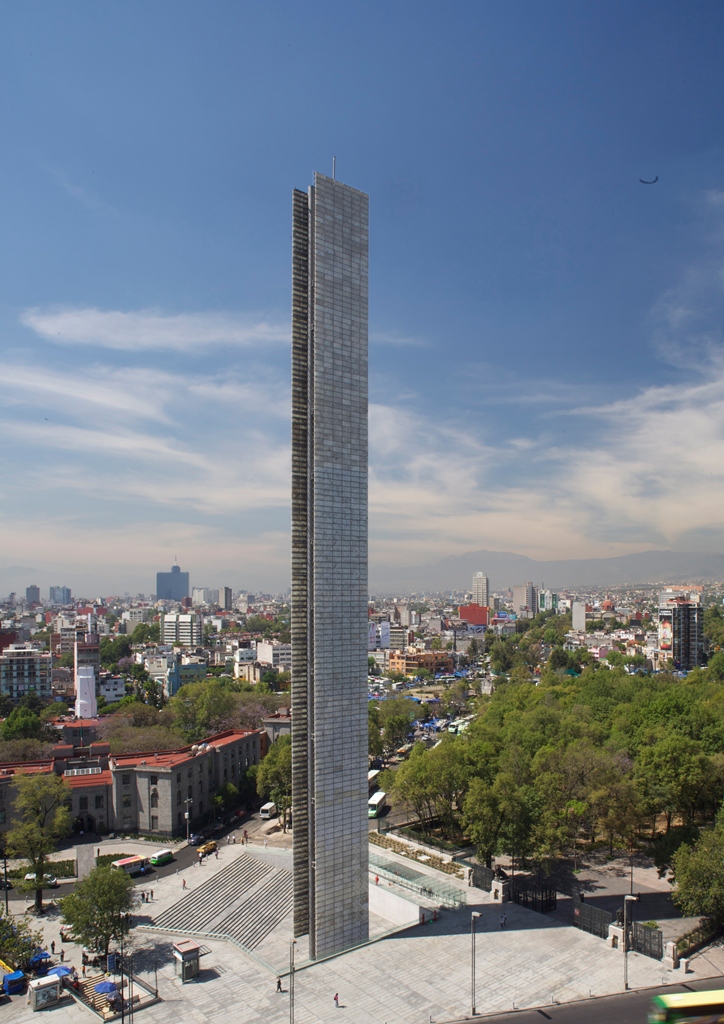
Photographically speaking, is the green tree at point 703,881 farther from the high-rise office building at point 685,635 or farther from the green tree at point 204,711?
the high-rise office building at point 685,635

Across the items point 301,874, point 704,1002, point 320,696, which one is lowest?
point 301,874

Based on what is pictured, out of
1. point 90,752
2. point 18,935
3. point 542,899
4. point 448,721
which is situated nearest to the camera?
point 18,935

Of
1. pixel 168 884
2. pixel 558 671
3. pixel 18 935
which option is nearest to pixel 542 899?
pixel 168 884

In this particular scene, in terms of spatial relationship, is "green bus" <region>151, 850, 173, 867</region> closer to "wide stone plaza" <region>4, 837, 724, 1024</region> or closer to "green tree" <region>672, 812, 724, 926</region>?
"wide stone plaza" <region>4, 837, 724, 1024</region>

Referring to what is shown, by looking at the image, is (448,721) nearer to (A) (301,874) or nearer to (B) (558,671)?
(B) (558,671)

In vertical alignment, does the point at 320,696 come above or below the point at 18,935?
above

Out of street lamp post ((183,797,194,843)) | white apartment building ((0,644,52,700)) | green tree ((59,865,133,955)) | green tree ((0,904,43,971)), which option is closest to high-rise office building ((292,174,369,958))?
green tree ((59,865,133,955))
